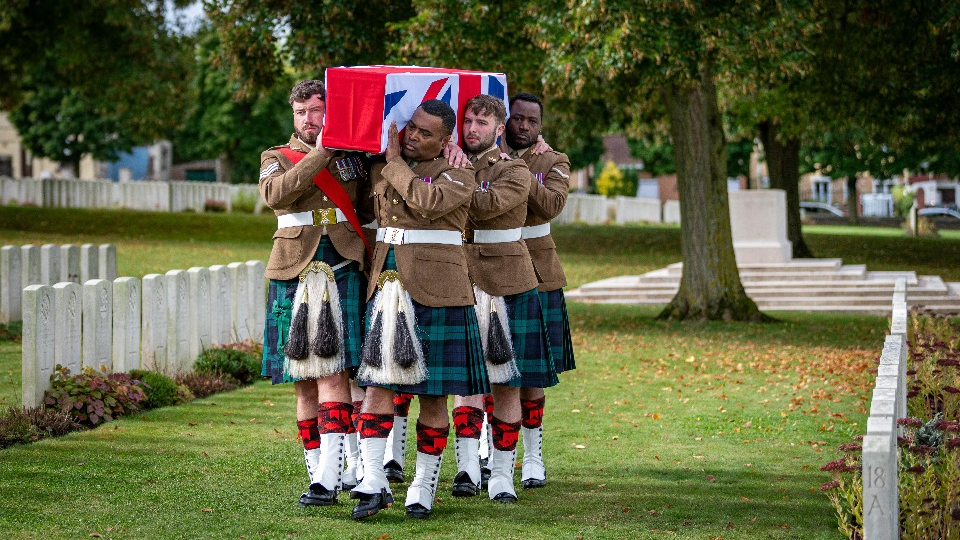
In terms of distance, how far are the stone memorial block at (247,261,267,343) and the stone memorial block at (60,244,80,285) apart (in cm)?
276

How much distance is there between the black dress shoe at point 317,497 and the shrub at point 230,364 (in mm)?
4303

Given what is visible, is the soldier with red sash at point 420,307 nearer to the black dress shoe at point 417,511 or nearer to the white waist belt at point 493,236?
the black dress shoe at point 417,511

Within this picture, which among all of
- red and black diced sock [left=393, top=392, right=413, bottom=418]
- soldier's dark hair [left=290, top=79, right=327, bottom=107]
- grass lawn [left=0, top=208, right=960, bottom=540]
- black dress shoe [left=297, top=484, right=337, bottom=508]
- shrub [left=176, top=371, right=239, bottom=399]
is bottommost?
grass lawn [left=0, top=208, right=960, bottom=540]

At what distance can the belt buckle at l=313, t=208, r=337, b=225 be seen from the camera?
5883 millimetres

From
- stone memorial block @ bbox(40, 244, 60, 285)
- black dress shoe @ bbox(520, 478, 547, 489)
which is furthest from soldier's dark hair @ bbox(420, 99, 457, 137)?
stone memorial block @ bbox(40, 244, 60, 285)

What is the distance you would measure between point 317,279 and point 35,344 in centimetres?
274

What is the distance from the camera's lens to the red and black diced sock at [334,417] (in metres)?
5.78

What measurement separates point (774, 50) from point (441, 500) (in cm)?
848

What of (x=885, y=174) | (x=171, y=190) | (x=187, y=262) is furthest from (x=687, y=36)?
(x=885, y=174)

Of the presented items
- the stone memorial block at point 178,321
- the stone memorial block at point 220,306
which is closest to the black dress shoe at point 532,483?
the stone memorial block at point 178,321

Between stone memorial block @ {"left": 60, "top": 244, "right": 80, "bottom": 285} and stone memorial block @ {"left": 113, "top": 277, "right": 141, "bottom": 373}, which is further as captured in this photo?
stone memorial block @ {"left": 60, "top": 244, "right": 80, "bottom": 285}

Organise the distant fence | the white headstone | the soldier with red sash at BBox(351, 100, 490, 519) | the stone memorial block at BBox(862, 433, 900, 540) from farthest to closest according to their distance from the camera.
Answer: the distant fence < the white headstone < the soldier with red sash at BBox(351, 100, 490, 519) < the stone memorial block at BBox(862, 433, 900, 540)

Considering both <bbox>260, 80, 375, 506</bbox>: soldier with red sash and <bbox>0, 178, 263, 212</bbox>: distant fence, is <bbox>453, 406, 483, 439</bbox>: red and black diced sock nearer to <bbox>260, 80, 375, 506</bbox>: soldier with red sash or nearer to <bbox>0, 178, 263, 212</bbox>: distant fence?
<bbox>260, 80, 375, 506</bbox>: soldier with red sash

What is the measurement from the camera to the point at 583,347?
Result: 44.0 feet
